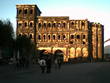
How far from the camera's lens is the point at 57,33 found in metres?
73.6

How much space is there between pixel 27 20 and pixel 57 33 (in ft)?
28.3

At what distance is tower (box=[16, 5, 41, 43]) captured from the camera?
240ft

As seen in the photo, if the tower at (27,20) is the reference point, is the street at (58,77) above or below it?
below

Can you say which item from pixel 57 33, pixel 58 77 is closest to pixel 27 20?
pixel 57 33

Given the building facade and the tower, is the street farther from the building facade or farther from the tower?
the tower

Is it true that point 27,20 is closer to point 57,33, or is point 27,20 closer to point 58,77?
point 57,33

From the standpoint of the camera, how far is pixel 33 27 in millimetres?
73500

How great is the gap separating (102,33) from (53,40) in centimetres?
1589

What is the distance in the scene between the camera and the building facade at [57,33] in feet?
240

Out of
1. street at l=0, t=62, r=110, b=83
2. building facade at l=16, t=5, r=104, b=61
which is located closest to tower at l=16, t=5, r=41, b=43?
building facade at l=16, t=5, r=104, b=61

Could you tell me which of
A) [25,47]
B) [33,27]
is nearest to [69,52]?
[33,27]

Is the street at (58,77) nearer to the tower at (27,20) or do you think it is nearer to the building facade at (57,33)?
the building facade at (57,33)

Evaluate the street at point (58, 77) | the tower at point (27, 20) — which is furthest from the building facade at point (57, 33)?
the street at point (58, 77)

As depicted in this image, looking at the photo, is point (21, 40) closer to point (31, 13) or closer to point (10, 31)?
point (10, 31)
